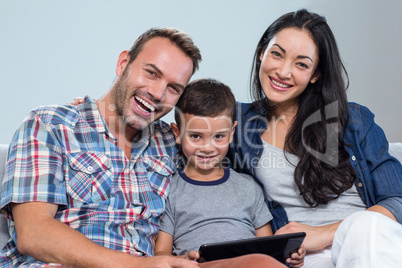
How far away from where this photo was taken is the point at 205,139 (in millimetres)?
1798

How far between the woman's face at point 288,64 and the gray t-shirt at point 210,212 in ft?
1.40

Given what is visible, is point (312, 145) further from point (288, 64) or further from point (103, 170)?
point (103, 170)

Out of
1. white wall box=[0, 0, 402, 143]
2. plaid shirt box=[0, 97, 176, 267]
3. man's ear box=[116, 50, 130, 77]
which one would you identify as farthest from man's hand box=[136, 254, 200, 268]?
white wall box=[0, 0, 402, 143]

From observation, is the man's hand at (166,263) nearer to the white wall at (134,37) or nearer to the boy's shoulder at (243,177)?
the boy's shoulder at (243,177)

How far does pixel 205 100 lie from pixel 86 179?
0.58 metres

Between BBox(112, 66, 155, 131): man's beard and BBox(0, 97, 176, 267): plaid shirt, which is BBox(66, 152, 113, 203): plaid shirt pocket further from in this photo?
BBox(112, 66, 155, 131): man's beard

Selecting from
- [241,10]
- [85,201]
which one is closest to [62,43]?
[241,10]

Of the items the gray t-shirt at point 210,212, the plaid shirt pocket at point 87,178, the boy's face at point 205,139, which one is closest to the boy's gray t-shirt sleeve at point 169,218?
the gray t-shirt at point 210,212

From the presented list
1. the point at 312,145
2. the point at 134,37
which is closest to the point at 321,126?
the point at 312,145

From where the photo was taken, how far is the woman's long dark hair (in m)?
1.84

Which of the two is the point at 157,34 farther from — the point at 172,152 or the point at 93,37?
the point at 93,37

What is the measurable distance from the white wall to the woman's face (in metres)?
1.12

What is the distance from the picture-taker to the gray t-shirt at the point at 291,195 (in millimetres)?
1840

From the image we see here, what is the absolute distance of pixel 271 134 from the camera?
1977 millimetres
